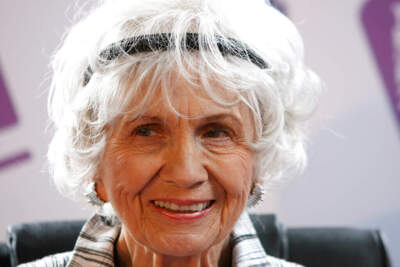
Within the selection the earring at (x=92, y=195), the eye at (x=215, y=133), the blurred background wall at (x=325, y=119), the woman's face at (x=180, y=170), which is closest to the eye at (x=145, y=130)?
the woman's face at (x=180, y=170)

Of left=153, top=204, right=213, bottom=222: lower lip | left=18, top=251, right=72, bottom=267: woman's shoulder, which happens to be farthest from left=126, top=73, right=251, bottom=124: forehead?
left=18, top=251, right=72, bottom=267: woman's shoulder

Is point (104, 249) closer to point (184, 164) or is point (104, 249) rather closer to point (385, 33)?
point (184, 164)

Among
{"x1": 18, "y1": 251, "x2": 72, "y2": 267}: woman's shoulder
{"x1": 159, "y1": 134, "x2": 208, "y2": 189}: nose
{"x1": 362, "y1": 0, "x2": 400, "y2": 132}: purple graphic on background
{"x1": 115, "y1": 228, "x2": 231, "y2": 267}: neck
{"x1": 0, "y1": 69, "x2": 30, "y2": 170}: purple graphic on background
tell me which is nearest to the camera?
{"x1": 159, "y1": 134, "x2": 208, "y2": 189}: nose

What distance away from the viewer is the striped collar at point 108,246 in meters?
1.39

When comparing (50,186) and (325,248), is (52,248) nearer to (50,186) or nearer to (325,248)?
(50,186)

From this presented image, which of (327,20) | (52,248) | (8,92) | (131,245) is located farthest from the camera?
(327,20)

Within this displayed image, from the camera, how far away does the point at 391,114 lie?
8.01 feet

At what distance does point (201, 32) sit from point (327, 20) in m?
1.36

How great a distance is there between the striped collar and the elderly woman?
0.14m

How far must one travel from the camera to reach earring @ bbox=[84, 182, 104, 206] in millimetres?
1358

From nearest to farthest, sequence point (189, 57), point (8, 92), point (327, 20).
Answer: point (189, 57), point (8, 92), point (327, 20)

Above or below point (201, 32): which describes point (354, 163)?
below

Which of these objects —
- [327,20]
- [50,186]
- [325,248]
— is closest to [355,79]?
[327,20]

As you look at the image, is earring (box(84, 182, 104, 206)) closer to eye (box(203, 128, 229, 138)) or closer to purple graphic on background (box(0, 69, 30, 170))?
eye (box(203, 128, 229, 138))
